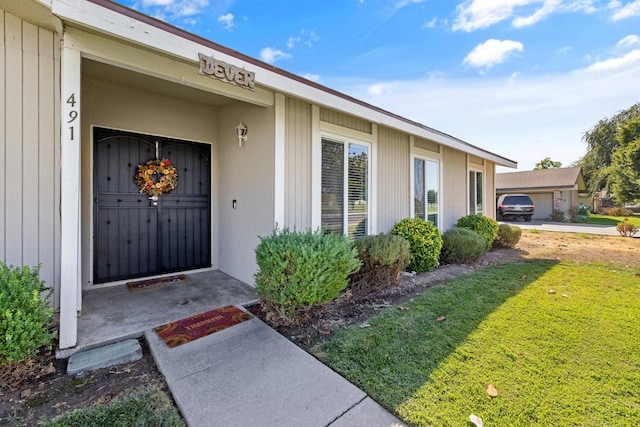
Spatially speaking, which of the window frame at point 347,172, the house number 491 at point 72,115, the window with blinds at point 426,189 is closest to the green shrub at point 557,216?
the window with blinds at point 426,189

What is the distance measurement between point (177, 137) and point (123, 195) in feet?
4.10

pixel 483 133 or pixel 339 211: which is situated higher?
pixel 483 133

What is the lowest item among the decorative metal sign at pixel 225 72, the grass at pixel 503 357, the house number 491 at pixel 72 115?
the grass at pixel 503 357

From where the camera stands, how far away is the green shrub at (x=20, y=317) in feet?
6.24

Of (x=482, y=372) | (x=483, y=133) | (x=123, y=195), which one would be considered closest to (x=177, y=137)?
(x=123, y=195)

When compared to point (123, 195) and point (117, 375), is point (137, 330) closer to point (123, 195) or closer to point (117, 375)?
point (117, 375)

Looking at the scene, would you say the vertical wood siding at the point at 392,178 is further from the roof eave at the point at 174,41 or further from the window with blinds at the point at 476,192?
the window with blinds at the point at 476,192

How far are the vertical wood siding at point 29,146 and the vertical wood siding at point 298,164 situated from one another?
8.26ft

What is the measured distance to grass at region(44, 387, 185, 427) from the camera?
169cm

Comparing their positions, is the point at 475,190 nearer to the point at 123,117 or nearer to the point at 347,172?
the point at 347,172

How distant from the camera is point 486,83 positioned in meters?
8.17

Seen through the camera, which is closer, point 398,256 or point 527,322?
point 527,322

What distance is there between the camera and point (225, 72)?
282 cm

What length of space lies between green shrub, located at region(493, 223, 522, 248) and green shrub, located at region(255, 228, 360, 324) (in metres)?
7.13
